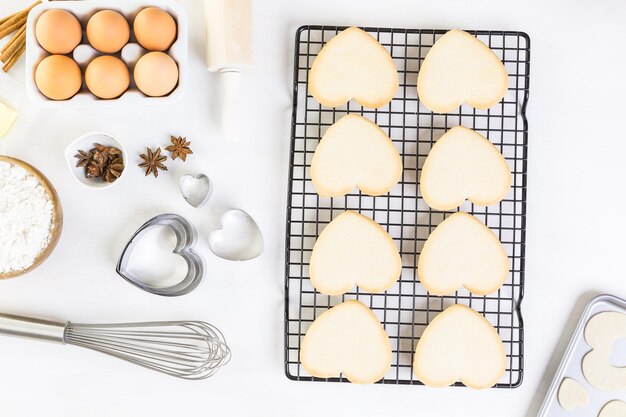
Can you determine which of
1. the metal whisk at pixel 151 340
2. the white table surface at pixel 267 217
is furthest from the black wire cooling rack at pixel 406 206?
the metal whisk at pixel 151 340

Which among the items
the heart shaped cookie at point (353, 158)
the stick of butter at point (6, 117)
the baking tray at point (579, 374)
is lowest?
the baking tray at point (579, 374)

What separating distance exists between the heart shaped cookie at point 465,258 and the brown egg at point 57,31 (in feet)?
1.90

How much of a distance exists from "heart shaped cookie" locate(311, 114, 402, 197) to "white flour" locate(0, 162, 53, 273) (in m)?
0.40

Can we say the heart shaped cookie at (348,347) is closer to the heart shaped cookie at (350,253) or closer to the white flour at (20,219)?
the heart shaped cookie at (350,253)

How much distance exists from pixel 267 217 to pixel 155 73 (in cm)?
28

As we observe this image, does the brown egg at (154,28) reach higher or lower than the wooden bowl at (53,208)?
higher

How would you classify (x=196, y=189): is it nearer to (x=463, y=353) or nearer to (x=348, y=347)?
(x=348, y=347)

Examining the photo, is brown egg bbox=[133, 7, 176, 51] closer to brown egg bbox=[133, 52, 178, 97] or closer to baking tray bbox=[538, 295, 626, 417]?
brown egg bbox=[133, 52, 178, 97]

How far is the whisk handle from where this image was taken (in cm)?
93

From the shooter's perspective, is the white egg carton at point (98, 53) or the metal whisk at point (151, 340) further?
the metal whisk at point (151, 340)

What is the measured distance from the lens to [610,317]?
95cm

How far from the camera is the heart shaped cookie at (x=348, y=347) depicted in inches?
35.9

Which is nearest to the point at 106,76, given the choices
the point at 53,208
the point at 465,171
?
the point at 53,208

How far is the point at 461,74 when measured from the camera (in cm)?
91
